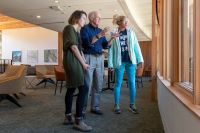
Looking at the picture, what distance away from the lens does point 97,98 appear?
3.34 meters

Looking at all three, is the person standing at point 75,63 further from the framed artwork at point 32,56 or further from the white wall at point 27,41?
the framed artwork at point 32,56

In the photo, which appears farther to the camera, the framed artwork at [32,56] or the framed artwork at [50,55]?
the framed artwork at [32,56]

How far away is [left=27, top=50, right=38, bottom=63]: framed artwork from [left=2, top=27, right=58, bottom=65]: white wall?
0.21 meters

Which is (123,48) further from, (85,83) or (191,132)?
(191,132)

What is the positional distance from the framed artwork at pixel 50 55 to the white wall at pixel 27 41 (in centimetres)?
25

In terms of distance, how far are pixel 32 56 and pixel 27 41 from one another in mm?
1138

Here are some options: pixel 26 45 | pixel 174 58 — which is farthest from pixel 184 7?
pixel 26 45

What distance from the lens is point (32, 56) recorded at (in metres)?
16.5

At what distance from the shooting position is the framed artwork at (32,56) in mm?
16344

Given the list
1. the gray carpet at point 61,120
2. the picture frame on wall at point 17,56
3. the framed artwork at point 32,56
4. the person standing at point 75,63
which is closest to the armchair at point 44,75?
the gray carpet at point 61,120

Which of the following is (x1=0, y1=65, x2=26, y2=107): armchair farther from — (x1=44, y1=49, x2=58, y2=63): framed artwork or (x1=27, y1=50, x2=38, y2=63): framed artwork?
(x1=27, y1=50, x2=38, y2=63): framed artwork

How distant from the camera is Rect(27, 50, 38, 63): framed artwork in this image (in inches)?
643

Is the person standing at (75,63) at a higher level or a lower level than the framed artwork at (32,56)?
lower

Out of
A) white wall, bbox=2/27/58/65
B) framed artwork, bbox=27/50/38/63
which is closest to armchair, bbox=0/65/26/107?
white wall, bbox=2/27/58/65
